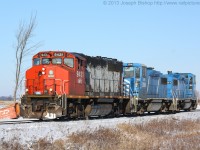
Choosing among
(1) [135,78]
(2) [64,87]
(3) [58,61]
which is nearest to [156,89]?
(1) [135,78]

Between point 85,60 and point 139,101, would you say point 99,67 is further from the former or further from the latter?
point 139,101

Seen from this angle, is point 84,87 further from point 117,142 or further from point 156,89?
point 156,89

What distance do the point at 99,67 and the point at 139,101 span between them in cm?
Result: 560

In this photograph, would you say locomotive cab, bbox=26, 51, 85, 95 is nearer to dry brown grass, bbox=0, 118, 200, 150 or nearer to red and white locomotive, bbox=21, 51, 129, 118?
red and white locomotive, bbox=21, 51, 129, 118

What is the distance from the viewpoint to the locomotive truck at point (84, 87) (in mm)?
19578

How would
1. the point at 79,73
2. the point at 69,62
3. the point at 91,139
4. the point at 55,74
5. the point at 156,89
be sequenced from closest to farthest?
the point at 91,139, the point at 55,74, the point at 69,62, the point at 79,73, the point at 156,89

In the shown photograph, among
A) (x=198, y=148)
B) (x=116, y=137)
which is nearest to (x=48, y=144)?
(x=116, y=137)

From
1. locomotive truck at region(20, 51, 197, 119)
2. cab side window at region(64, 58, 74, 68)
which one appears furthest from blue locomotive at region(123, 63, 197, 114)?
cab side window at region(64, 58, 74, 68)

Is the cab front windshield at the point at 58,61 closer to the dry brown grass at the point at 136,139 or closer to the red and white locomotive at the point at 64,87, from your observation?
the red and white locomotive at the point at 64,87

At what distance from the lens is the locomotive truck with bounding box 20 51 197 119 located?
64.2 ft

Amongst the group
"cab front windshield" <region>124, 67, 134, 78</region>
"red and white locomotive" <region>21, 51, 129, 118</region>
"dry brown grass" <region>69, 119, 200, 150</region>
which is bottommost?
"dry brown grass" <region>69, 119, 200, 150</region>

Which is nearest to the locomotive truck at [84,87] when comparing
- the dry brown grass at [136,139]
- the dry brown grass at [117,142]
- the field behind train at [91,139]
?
the field behind train at [91,139]

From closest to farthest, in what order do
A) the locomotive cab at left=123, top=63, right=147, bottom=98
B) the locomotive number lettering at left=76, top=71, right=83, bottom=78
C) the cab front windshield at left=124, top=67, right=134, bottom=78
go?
the locomotive number lettering at left=76, top=71, right=83, bottom=78, the locomotive cab at left=123, top=63, right=147, bottom=98, the cab front windshield at left=124, top=67, right=134, bottom=78

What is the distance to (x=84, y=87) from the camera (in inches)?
849
